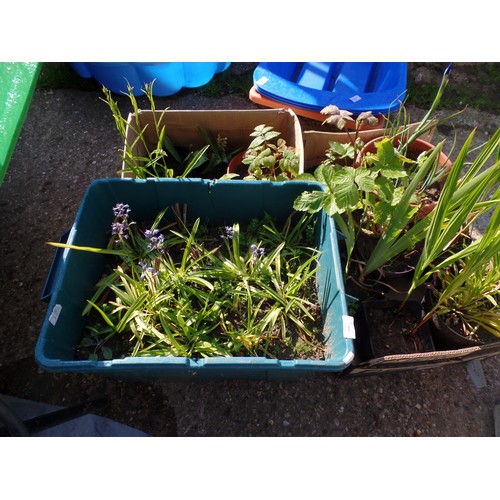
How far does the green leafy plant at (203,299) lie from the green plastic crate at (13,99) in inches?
21.5

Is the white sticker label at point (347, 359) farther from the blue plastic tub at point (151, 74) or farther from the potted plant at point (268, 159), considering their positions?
the blue plastic tub at point (151, 74)

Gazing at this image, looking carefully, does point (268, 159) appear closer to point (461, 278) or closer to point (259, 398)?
point (461, 278)

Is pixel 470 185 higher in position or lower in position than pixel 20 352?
higher

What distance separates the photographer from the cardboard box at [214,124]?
1.66 metres

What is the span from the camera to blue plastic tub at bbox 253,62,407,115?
6.25 ft

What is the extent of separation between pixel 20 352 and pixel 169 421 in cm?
72

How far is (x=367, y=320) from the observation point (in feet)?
4.74

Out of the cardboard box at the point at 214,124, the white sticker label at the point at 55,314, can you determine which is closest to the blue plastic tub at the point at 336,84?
the cardboard box at the point at 214,124

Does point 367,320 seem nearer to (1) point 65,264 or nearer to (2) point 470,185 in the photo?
(2) point 470,185

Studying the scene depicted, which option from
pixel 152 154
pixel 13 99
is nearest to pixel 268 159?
pixel 152 154

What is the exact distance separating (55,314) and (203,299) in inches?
19.2

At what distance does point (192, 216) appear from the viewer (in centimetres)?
156

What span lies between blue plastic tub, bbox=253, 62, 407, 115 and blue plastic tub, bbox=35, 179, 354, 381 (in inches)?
30.6
